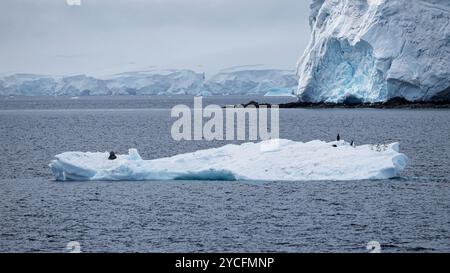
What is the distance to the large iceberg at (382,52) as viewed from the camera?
71.4 meters

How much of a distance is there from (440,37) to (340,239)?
56.1 meters

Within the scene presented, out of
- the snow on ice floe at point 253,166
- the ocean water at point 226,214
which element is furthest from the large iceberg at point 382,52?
the snow on ice floe at point 253,166

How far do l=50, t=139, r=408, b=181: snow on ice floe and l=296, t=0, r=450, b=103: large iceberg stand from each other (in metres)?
43.5

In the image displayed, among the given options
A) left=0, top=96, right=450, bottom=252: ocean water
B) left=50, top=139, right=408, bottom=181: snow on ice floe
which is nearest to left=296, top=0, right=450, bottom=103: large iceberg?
left=0, top=96, right=450, bottom=252: ocean water

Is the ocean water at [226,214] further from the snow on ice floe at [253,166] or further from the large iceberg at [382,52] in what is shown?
the large iceberg at [382,52]

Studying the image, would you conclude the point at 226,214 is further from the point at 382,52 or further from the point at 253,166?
the point at 382,52

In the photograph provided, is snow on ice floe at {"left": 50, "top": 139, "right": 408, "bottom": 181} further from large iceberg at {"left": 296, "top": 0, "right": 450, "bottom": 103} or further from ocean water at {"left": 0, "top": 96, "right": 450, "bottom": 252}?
large iceberg at {"left": 296, "top": 0, "right": 450, "bottom": 103}

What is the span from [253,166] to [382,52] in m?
44.8

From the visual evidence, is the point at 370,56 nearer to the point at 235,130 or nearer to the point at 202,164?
the point at 235,130

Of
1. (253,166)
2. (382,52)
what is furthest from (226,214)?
(382,52)

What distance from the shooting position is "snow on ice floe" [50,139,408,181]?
93.4 ft

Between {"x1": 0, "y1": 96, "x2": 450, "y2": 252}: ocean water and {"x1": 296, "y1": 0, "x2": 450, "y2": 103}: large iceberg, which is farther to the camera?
{"x1": 296, "y1": 0, "x2": 450, "y2": 103}: large iceberg

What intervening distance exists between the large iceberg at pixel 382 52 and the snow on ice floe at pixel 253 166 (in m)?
43.5
